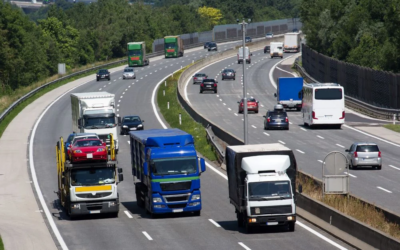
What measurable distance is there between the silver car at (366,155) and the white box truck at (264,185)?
60.4 feet

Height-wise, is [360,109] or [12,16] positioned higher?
[12,16]

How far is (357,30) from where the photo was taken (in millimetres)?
108812

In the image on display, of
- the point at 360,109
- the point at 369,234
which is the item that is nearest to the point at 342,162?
the point at 369,234

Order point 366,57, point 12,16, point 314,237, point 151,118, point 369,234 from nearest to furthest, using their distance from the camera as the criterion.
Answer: point 369,234 → point 314,237 → point 151,118 → point 366,57 → point 12,16

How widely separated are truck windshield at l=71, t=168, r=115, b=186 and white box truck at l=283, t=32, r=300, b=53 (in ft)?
424

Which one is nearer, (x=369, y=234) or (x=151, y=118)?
(x=369, y=234)

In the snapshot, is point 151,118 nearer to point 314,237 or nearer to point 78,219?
point 78,219

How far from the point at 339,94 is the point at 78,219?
3520cm

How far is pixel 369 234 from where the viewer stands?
23.5 metres

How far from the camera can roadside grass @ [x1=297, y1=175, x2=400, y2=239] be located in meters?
24.7

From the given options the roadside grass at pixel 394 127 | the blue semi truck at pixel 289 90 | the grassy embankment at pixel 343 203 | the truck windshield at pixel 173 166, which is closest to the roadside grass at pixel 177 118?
the grassy embankment at pixel 343 203

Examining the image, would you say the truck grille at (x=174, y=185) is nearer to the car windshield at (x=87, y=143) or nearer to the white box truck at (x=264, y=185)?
the white box truck at (x=264, y=185)

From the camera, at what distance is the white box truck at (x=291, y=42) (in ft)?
521

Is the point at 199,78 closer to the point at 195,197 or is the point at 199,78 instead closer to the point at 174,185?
the point at 195,197
